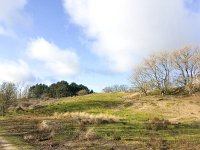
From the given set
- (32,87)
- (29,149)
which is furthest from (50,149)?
(32,87)

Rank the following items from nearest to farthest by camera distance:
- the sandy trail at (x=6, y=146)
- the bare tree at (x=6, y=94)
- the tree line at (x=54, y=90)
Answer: the sandy trail at (x=6, y=146) < the bare tree at (x=6, y=94) < the tree line at (x=54, y=90)

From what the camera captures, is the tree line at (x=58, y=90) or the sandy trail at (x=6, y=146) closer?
the sandy trail at (x=6, y=146)

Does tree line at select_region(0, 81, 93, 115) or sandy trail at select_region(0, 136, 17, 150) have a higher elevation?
tree line at select_region(0, 81, 93, 115)

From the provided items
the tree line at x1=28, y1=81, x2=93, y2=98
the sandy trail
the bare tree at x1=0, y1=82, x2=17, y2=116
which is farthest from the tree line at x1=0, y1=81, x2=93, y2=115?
the sandy trail

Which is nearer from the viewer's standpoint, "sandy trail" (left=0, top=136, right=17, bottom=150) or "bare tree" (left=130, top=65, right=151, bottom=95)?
"sandy trail" (left=0, top=136, right=17, bottom=150)

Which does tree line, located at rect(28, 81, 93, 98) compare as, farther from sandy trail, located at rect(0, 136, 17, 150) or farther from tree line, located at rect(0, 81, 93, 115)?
sandy trail, located at rect(0, 136, 17, 150)

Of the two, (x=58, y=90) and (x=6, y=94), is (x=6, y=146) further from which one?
(x=58, y=90)

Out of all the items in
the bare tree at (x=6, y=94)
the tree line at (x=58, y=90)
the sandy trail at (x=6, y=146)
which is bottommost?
the sandy trail at (x=6, y=146)

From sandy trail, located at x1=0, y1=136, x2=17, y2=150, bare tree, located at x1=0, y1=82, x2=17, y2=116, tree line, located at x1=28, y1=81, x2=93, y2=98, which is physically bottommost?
sandy trail, located at x1=0, y1=136, x2=17, y2=150

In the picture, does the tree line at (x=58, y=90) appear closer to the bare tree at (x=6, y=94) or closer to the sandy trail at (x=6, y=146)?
the bare tree at (x=6, y=94)

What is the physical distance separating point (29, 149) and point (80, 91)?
329 ft

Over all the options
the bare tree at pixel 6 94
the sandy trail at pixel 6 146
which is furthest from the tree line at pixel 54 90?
the sandy trail at pixel 6 146

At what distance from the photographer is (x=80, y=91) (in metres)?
123

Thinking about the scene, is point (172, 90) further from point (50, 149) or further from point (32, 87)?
point (50, 149)
